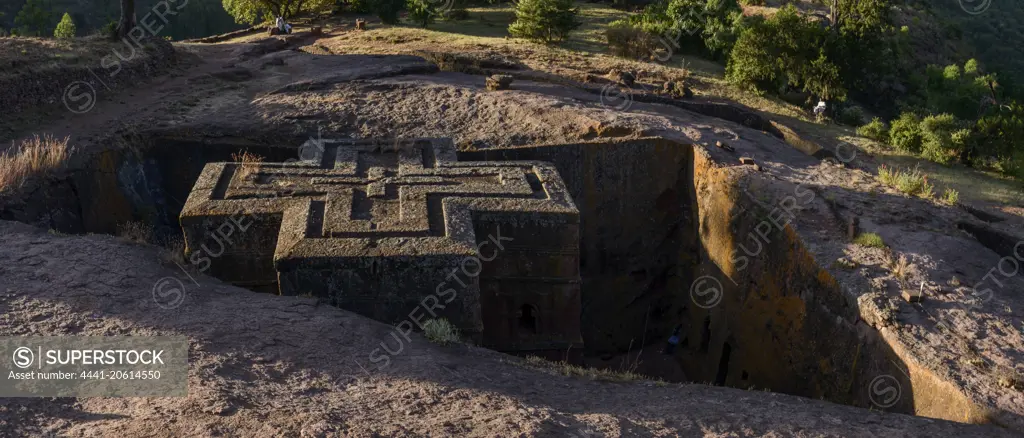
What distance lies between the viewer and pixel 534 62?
707 inches

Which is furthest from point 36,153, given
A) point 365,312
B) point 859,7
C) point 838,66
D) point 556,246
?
point 859,7

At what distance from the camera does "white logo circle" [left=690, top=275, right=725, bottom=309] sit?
34.5ft

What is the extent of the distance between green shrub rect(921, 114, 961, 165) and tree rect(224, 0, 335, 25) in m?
18.3

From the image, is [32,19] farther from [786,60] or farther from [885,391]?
[885,391]

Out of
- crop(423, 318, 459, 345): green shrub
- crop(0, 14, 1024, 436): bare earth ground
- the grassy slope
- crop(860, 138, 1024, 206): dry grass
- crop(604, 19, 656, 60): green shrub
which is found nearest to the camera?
crop(0, 14, 1024, 436): bare earth ground

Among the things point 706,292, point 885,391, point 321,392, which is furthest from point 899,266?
point 321,392

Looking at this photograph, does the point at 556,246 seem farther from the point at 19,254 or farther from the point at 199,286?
the point at 19,254

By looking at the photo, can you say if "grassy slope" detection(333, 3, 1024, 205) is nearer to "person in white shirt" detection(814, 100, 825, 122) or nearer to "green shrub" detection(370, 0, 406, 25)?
"person in white shirt" detection(814, 100, 825, 122)

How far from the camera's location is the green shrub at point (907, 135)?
15023mm

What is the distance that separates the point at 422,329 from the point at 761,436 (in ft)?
10.3

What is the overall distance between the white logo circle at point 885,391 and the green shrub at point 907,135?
9.44 m

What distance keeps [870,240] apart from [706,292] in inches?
104

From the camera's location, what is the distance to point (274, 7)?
25.0 meters

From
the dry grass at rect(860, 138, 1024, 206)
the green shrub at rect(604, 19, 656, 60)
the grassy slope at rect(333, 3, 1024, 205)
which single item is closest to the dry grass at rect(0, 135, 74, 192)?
the grassy slope at rect(333, 3, 1024, 205)
